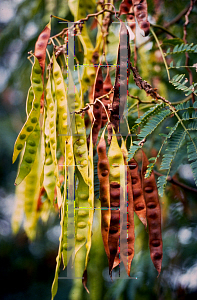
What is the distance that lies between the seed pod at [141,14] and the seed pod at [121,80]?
0.26 ft

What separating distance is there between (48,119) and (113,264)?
29 centimetres

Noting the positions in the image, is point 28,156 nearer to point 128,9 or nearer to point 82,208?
point 82,208

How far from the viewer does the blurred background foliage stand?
0.85m

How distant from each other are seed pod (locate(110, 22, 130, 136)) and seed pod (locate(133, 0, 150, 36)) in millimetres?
78

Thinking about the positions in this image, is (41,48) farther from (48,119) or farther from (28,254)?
(28,254)

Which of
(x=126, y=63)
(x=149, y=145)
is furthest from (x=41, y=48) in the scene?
(x=149, y=145)

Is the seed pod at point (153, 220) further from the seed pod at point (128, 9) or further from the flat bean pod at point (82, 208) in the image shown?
the seed pod at point (128, 9)

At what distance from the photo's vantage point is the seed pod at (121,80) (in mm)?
415

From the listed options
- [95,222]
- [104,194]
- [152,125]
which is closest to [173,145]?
[152,125]

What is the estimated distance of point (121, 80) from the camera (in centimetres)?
42

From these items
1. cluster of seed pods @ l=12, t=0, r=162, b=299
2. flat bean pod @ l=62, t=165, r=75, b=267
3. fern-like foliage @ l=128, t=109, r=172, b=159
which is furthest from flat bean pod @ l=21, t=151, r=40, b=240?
fern-like foliage @ l=128, t=109, r=172, b=159

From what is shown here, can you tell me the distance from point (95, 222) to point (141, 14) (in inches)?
24.9

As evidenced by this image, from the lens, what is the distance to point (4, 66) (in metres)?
0.97

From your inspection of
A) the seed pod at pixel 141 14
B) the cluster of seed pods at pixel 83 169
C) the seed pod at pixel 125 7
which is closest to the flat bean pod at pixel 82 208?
the cluster of seed pods at pixel 83 169
